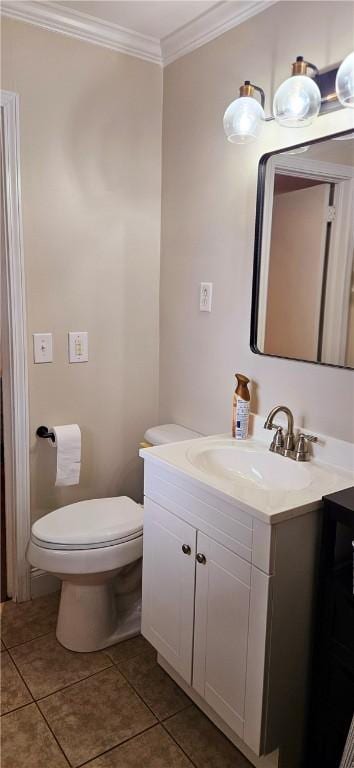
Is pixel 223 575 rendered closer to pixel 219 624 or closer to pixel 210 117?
pixel 219 624

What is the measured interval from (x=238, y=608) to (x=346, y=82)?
1422 millimetres

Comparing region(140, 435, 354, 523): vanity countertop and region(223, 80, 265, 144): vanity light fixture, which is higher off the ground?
region(223, 80, 265, 144): vanity light fixture

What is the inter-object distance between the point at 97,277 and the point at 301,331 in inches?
37.7

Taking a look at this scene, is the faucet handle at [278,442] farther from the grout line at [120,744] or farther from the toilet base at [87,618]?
the grout line at [120,744]

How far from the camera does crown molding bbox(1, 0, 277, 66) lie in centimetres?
190

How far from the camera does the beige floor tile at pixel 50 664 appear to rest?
1.85 meters

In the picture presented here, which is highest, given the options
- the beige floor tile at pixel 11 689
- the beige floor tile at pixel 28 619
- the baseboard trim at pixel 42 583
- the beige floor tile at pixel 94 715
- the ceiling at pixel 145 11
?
the ceiling at pixel 145 11

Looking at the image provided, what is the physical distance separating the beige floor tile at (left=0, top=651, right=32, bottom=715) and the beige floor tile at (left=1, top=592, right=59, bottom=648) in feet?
0.40

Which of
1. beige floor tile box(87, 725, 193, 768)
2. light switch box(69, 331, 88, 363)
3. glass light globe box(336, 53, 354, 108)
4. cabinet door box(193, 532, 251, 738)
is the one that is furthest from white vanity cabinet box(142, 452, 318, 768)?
glass light globe box(336, 53, 354, 108)

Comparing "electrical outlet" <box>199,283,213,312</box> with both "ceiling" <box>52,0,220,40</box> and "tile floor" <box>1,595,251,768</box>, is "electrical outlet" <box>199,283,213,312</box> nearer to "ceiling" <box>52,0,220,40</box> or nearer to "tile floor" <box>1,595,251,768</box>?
"ceiling" <box>52,0,220,40</box>

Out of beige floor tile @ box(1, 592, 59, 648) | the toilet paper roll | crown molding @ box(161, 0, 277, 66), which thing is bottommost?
beige floor tile @ box(1, 592, 59, 648)

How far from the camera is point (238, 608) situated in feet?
4.75

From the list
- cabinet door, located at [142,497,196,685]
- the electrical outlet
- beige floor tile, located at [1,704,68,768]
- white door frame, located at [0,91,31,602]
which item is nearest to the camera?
beige floor tile, located at [1,704,68,768]

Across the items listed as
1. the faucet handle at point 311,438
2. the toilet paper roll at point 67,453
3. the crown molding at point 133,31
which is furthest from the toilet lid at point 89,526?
the crown molding at point 133,31
